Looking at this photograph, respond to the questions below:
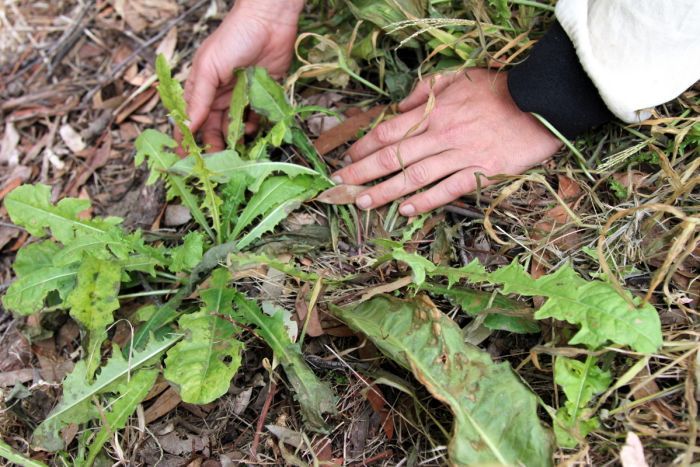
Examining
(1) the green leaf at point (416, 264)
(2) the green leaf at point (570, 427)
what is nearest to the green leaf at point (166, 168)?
(1) the green leaf at point (416, 264)

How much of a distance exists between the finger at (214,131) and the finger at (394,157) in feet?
2.31

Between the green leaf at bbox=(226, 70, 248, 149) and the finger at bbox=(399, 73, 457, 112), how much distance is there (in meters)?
0.65

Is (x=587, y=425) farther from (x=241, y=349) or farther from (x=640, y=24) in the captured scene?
(x=640, y=24)

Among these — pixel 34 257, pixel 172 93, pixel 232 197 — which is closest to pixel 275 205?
pixel 232 197

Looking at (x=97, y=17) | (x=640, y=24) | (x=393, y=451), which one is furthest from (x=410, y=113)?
(x=97, y=17)

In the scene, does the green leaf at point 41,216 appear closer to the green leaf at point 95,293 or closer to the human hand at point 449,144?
the green leaf at point 95,293

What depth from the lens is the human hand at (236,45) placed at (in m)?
2.29

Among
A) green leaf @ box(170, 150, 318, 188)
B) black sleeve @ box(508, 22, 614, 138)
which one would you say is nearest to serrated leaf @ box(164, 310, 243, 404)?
green leaf @ box(170, 150, 318, 188)

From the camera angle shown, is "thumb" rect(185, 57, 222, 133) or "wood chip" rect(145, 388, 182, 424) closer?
"wood chip" rect(145, 388, 182, 424)

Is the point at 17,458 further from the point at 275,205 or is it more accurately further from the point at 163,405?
the point at 275,205

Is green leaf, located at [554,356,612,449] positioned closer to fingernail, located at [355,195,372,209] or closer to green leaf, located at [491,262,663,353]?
green leaf, located at [491,262,663,353]

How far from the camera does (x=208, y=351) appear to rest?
177 cm

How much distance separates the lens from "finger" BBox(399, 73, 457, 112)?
220 cm

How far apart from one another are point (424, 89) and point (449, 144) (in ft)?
0.90
